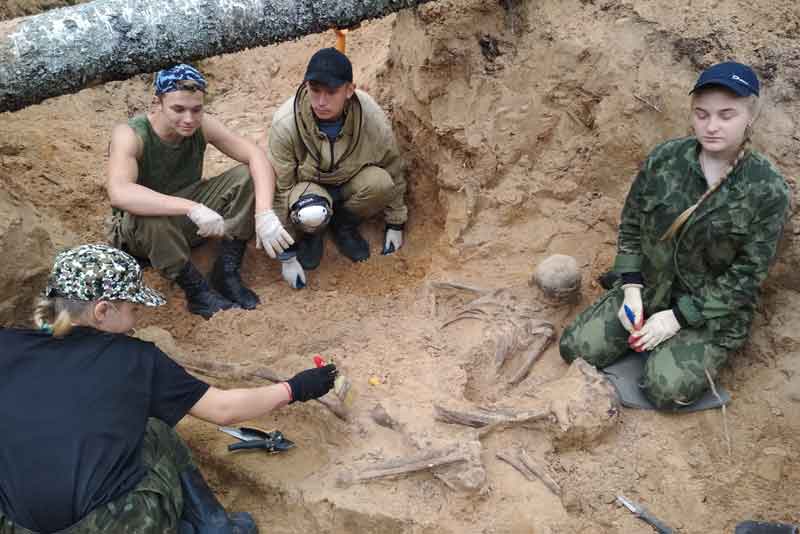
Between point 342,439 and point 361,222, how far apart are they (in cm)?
200

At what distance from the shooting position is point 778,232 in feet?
10.7

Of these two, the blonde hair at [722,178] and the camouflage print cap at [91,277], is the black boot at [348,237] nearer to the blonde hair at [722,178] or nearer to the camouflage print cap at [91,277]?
the blonde hair at [722,178]

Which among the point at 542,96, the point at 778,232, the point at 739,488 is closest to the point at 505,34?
the point at 542,96

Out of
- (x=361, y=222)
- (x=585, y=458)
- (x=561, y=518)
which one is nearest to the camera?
(x=561, y=518)

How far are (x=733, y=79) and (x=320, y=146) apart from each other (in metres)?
2.31

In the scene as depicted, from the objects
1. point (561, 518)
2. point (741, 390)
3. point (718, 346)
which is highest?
point (718, 346)

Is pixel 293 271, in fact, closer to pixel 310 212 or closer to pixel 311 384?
pixel 310 212

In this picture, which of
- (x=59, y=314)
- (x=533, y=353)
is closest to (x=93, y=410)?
(x=59, y=314)

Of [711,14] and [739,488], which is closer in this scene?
[739,488]

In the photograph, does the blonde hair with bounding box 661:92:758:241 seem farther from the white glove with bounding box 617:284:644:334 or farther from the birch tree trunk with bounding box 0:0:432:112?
the birch tree trunk with bounding box 0:0:432:112

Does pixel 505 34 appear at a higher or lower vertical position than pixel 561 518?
higher

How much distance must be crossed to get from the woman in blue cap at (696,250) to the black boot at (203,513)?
175 cm

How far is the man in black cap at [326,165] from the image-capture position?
4.45m

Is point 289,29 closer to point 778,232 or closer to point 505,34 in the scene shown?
point 505,34
